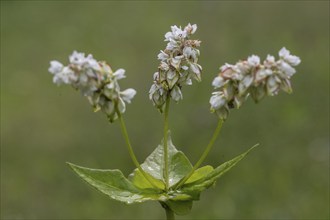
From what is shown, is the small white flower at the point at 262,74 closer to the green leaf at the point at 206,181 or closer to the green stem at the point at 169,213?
the green leaf at the point at 206,181

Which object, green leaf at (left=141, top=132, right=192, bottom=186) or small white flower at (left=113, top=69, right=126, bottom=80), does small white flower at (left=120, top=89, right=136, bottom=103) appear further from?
green leaf at (left=141, top=132, right=192, bottom=186)

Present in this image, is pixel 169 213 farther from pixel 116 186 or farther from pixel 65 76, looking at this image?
pixel 65 76

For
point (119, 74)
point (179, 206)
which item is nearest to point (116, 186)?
point (179, 206)

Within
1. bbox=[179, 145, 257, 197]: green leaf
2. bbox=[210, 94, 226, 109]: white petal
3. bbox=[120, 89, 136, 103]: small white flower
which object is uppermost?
bbox=[120, 89, 136, 103]: small white flower

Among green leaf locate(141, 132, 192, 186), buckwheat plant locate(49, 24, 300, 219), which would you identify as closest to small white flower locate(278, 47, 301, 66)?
buckwheat plant locate(49, 24, 300, 219)

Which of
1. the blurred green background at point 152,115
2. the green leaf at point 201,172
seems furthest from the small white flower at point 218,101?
the blurred green background at point 152,115

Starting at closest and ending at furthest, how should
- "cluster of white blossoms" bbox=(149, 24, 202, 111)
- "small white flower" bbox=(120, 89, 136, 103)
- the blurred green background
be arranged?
1. "small white flower" bbox=(120, 89, 136, 103)
2. "cluster of white blossoms" bbox=(149, 24, 202, 111)
3. the blurred green background

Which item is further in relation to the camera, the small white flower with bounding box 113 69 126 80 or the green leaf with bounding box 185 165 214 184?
the green leaf with bounding box 185 165 214 184
